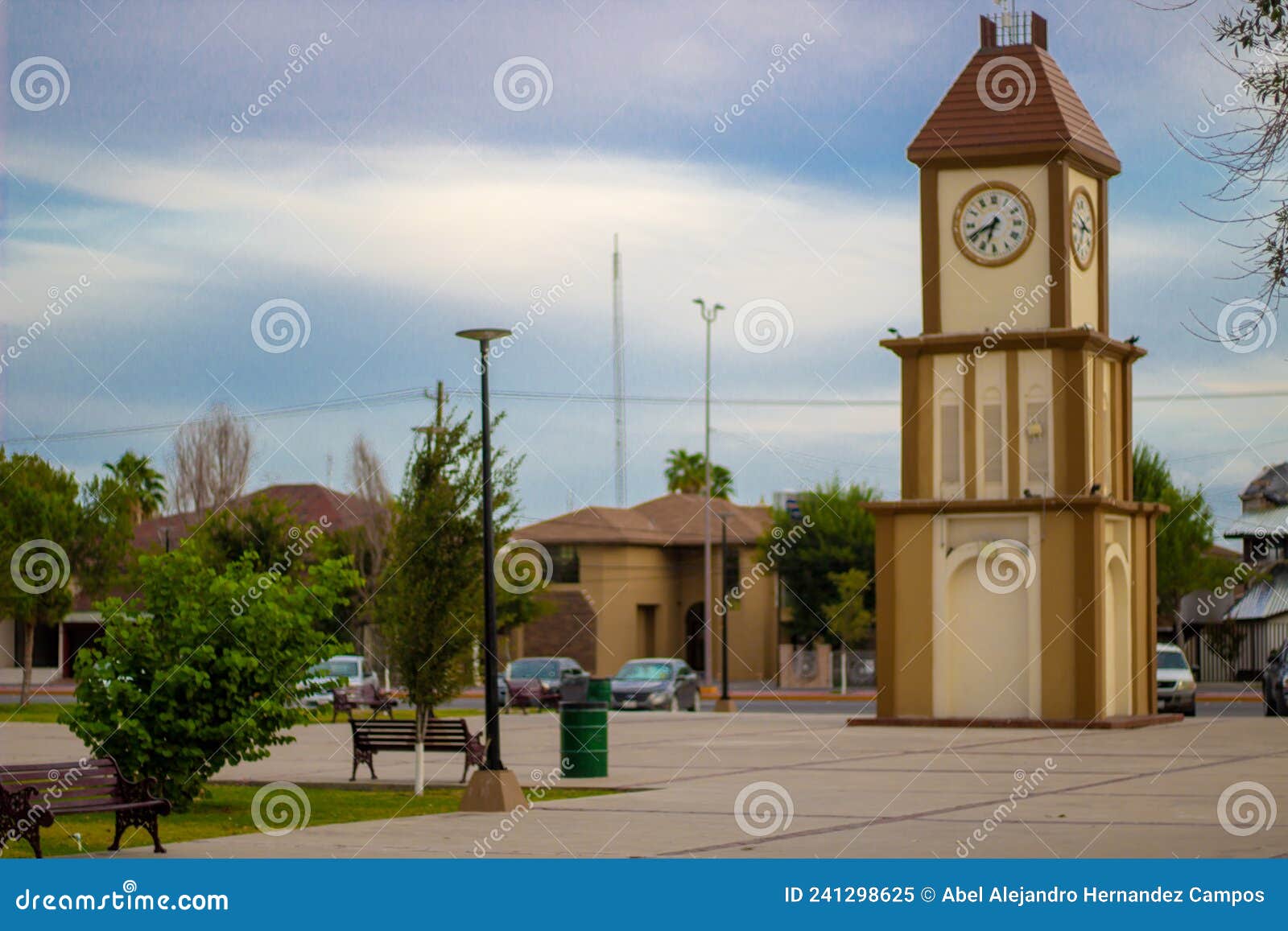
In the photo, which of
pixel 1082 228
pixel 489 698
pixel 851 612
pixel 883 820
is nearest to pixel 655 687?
pixel 1082 228

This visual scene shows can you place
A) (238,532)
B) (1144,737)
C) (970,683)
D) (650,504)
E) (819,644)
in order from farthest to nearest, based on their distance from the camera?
(650,504) → (819,644) → (238,532) → (970,683) → (1144,737)

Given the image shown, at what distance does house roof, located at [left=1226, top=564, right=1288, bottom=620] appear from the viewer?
68.1m

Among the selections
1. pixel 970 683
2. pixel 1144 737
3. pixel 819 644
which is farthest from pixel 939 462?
pixel 819 644

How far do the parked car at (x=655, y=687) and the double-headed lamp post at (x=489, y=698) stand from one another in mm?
29288

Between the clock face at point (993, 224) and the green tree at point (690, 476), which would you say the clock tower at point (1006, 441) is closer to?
the clock face at point (993, 224)

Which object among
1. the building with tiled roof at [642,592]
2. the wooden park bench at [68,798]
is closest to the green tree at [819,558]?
the building with tiled roof at [642,592]

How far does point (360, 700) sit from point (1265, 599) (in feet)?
131

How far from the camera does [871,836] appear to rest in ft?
50.4

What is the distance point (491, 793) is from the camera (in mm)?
18641

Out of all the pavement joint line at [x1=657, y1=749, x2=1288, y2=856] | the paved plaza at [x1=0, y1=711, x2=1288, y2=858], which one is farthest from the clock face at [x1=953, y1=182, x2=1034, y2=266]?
the pavement joint line at [x1=657, y1=749, x2=1288, y2=856]

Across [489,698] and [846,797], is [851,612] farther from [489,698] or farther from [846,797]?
[489,698]

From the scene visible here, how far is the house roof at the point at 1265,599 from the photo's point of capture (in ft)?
224

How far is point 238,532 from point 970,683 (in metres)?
26.2

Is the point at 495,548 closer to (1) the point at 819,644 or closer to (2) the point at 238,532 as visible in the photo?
(2) the point at 238,532
